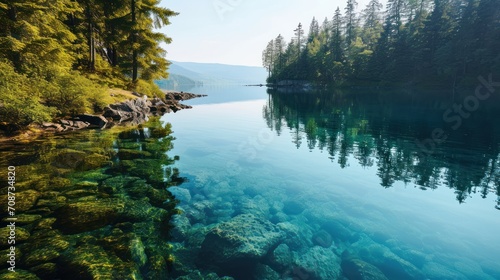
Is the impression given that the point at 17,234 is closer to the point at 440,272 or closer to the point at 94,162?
the point at 94,162

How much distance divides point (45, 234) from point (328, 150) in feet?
47.4

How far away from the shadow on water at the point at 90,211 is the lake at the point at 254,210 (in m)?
0.04

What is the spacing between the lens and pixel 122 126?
20.8 meters

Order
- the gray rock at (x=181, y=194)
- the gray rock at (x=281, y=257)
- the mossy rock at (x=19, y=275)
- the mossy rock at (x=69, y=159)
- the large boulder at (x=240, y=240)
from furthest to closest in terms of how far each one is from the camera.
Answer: the mossy rock at (x=69, y=159)
the gray rock at (x=181, y=194)
the large boulder at (x=240, y=240)
the gray rock at (x=281, y=257)
the mossy rock at (x=19, y=275)

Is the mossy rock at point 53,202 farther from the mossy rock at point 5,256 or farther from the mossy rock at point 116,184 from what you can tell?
the mossy rock at point 5,256

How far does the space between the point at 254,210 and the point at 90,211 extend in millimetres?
5079

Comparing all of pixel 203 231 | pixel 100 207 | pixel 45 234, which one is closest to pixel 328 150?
pixel 203 231

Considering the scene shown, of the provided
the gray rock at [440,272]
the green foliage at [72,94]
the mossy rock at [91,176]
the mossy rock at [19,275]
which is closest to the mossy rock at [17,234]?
the mossy rock at [19,275]

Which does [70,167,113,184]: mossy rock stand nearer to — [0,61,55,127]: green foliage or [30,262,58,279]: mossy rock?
[30,262,58,279]: mossy rock

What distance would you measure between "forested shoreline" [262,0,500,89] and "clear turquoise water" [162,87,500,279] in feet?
151

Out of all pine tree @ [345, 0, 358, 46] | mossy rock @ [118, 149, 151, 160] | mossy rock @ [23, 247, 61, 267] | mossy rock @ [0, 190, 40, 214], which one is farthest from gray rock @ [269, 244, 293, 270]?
pine tree @ [345, 0, 358, 46]

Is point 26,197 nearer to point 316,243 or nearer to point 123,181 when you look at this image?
point 123,181

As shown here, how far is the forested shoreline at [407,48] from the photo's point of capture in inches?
1970

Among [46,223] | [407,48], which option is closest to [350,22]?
[407,48]
